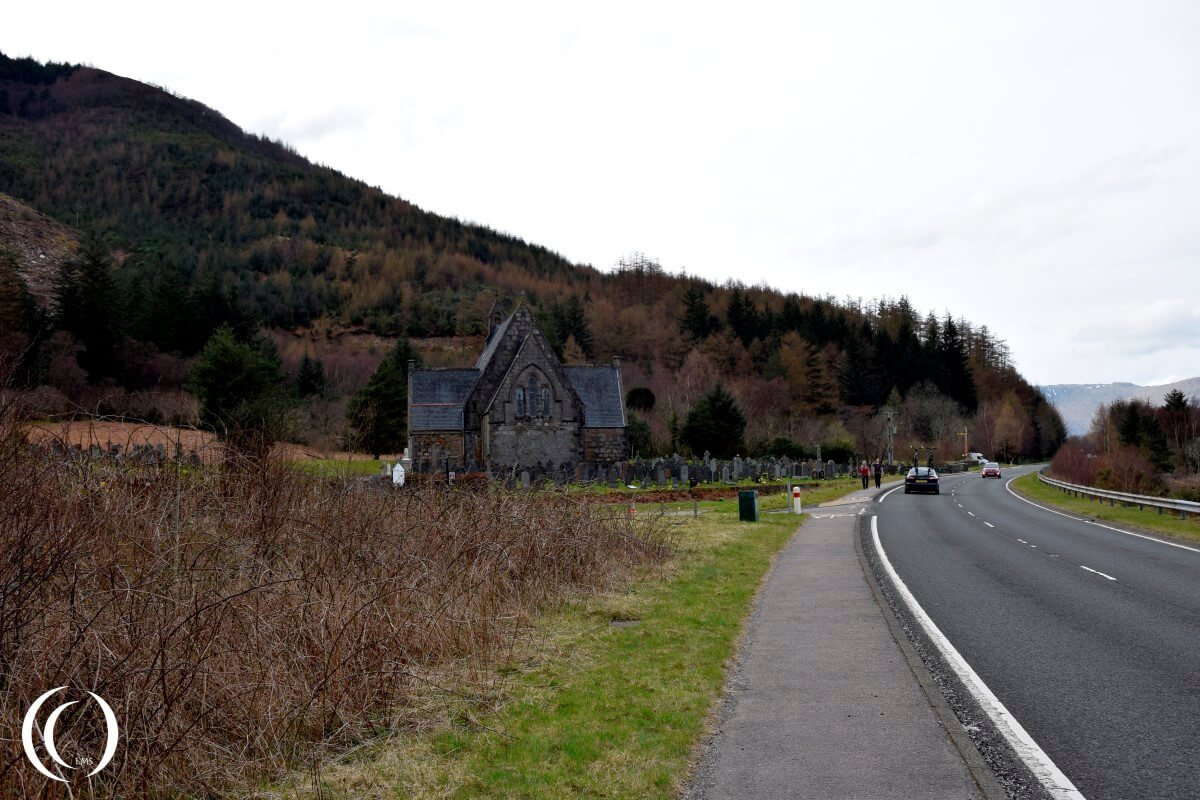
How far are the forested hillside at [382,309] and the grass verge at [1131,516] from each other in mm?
26316

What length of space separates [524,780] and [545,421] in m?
46.0

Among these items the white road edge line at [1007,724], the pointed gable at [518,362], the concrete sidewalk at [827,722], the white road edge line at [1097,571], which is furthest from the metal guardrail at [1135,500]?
the pointed gable at [518,362]

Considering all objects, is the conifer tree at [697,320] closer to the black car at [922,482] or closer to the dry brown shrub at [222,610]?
the black car at [922,482]

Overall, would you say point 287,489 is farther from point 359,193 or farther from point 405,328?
point 359,193

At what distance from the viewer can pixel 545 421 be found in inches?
2018

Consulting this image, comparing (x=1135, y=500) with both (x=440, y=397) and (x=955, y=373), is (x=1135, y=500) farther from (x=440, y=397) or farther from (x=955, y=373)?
(x=955, y=373)

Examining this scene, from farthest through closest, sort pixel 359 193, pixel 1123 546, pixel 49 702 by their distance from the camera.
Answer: pixel 359 193 < pixel 1123 546 < pixel 49 702

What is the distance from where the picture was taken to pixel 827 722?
6.52 m

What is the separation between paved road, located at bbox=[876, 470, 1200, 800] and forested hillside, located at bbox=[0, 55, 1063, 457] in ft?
137

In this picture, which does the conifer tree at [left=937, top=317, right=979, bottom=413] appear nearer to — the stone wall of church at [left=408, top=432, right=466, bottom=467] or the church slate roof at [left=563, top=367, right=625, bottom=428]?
the church slate roof at [left=563, top=367, right=625, bottom=428]

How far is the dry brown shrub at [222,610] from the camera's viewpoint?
520 centimetres

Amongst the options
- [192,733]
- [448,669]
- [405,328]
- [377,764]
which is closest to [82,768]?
[192,733]

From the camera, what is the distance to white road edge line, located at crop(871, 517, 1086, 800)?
16.9 feet

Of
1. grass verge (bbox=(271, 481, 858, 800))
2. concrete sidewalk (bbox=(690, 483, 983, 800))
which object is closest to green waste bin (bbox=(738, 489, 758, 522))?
grass verge (bbox=(271, 481, 858, 800))
